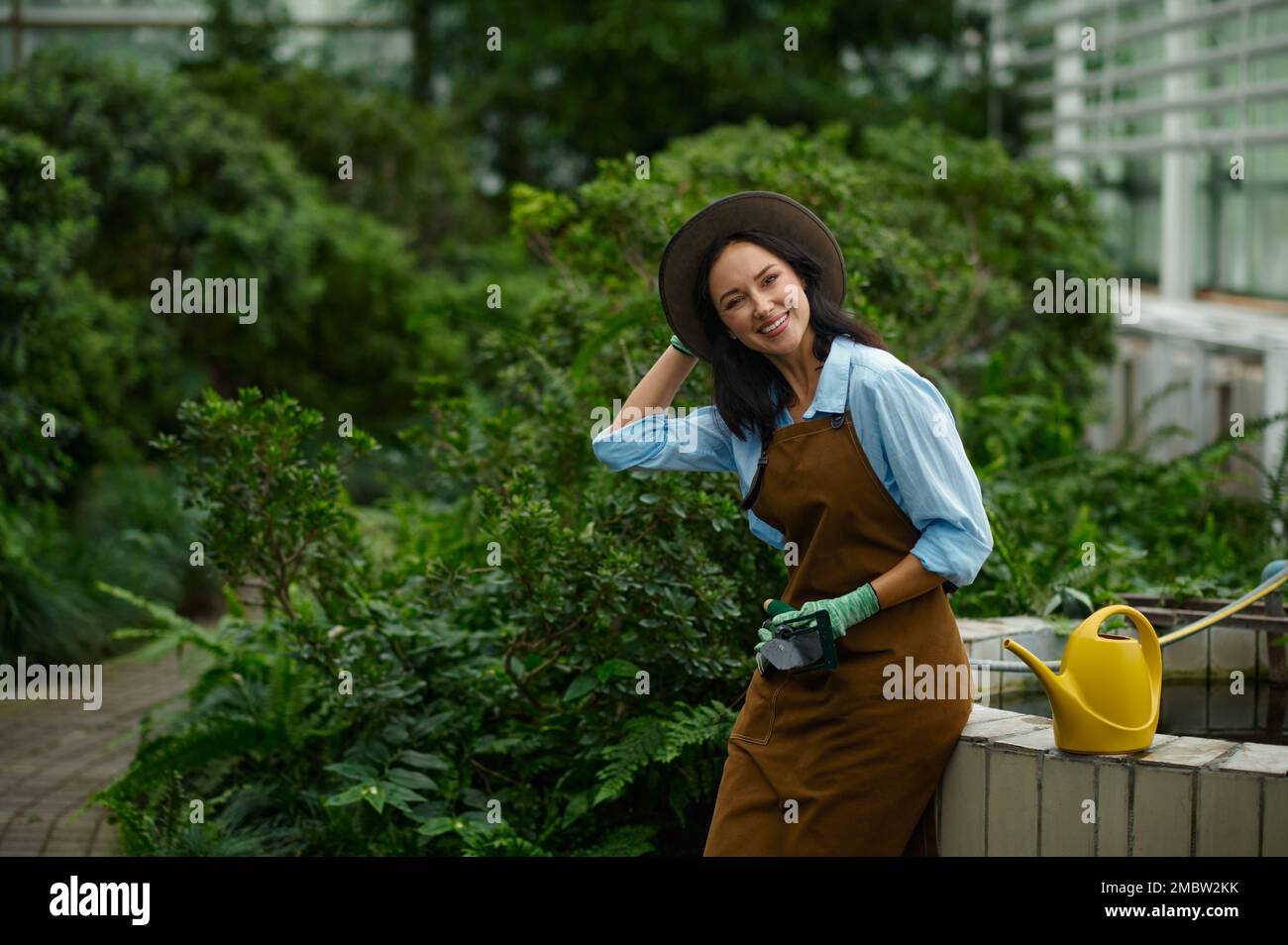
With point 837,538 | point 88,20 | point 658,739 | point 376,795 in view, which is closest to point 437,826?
point 376,795

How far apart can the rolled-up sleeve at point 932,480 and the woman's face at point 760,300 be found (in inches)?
9.6

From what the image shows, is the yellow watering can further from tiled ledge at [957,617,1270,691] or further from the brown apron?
tiled ledge at [957,617,1270,691]

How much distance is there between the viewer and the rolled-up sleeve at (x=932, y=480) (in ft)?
9.01

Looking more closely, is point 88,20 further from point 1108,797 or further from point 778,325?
point 1108,797

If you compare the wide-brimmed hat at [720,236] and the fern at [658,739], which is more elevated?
the wide-brimmed hat at [720,236]

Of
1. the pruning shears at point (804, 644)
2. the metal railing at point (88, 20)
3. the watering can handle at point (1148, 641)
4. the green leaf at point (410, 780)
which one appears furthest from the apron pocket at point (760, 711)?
the metal railing at point (88, 20)

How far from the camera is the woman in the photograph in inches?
110

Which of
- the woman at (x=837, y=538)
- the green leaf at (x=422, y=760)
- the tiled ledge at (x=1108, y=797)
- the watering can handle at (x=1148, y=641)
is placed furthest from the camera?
the green leaf at (x=422, y=760)

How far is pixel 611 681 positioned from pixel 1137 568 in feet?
6.39

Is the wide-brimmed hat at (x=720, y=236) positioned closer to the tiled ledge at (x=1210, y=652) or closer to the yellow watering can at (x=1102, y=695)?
the yellow watering can at (x=1102, y=695)

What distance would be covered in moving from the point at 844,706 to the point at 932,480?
1.60 ft

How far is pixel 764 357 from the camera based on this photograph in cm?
309
